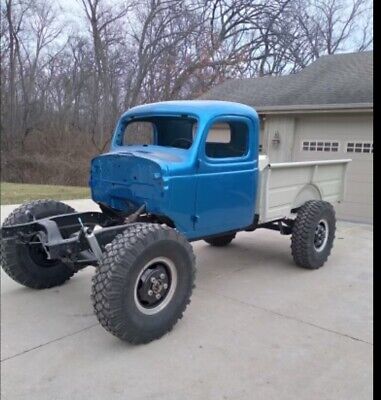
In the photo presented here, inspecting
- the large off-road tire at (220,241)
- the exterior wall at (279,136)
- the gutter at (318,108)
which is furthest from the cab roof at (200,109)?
the exterior wall at (279,136)

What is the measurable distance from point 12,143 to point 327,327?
22.7m

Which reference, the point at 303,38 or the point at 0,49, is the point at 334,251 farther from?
the point at 0,49

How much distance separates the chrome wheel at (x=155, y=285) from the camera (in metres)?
3.54

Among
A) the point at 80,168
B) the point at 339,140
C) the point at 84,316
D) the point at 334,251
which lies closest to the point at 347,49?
the point at 339,140

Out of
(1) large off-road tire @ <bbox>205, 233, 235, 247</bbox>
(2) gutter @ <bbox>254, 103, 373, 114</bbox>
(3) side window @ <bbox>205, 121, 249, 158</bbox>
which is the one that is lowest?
(1) large off-road tire @ <bbox>205, 233, 235, 247</bbox>

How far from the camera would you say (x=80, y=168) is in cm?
2188

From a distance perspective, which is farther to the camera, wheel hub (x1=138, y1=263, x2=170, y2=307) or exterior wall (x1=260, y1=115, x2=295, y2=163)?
exterior wall (x1=260, y1=115, x2=295, y2=163)

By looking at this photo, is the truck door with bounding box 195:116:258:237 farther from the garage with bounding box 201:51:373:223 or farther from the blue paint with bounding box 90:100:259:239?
the garage with bounding box 201:51:373:223

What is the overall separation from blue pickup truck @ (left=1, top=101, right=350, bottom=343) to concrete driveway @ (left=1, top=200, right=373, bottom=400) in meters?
0.26

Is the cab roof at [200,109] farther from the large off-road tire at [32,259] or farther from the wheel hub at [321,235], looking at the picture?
the wheel hub at [321,235]

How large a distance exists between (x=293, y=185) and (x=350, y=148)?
492 cm

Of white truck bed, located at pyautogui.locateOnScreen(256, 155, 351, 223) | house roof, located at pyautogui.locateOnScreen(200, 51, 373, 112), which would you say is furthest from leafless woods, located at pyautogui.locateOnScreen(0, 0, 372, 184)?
white truck bed, located at pyautogui.locateOnScreen(256, 155, 351, 223)

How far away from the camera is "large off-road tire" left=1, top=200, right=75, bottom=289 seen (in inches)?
167

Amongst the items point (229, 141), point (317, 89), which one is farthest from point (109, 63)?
point (229, 141)
